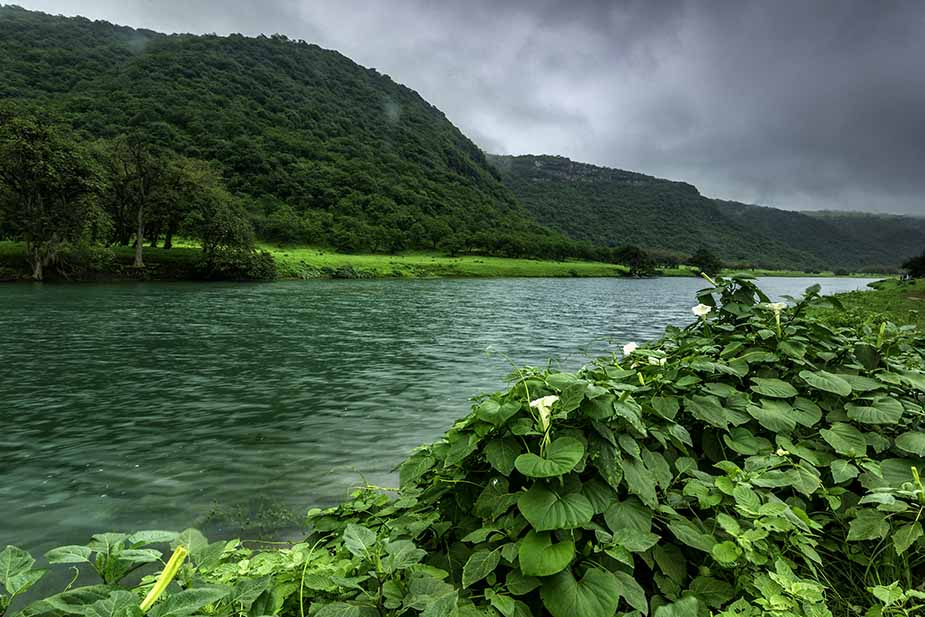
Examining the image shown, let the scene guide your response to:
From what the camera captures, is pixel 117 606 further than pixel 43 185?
No

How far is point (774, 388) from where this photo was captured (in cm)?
351

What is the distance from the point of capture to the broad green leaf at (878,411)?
10.3 feet

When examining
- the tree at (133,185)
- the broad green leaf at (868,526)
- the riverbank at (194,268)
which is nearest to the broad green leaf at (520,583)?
the broad green leaf at (868,526)

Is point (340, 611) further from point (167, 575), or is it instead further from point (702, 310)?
point (702, 310)

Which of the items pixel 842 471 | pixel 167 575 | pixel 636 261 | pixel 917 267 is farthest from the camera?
pixel 636 261

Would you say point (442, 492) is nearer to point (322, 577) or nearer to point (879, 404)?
point (322, 577)

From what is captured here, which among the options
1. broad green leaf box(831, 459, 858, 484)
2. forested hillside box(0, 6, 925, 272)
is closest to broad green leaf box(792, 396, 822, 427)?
broad green leaf box(831, 459, 858, 484)

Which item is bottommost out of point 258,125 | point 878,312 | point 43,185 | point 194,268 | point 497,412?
point 194,268

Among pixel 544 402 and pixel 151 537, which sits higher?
pixel 544 402

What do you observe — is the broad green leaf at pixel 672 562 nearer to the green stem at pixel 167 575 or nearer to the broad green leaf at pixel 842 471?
the broad green leaf at pixel 842 471

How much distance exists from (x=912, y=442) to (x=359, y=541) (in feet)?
12.4

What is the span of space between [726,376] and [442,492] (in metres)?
2.69

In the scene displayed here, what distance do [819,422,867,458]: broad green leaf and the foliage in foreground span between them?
15 mm

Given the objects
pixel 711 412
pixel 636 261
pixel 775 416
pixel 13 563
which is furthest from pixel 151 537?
pixel 636 261
